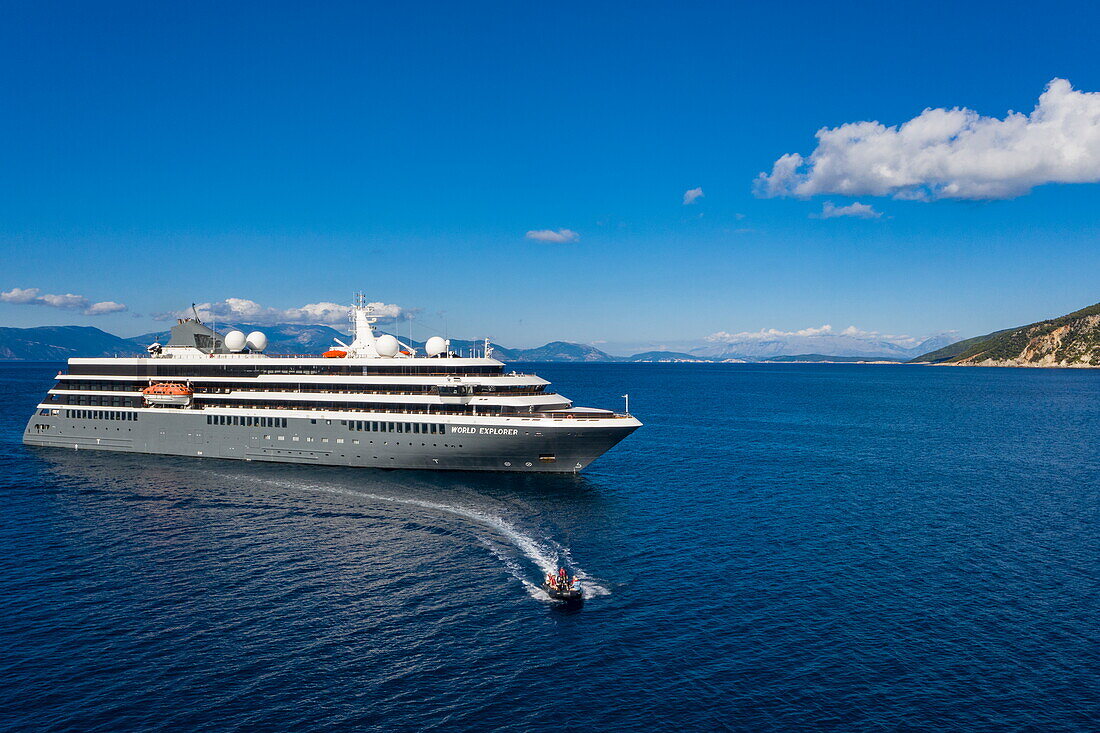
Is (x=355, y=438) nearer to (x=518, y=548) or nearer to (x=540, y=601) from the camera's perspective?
(x=518, y=548)

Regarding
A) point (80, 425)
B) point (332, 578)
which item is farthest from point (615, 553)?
point (80, 425)

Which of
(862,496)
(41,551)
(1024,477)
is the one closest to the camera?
(41,551)

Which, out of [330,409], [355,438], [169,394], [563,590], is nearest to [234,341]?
[169,394]

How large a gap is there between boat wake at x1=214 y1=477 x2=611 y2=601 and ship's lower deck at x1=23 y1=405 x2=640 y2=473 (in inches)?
331

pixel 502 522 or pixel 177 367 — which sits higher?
pixel 177 367

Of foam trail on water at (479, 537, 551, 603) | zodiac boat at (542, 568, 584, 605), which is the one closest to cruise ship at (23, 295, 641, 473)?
foam trail on water at (479, 537, 551, 603)

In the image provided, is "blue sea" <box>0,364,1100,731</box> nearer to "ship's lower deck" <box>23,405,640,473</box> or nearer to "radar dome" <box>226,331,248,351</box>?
"ship's lower deck" <box>23,405,640,473</box>

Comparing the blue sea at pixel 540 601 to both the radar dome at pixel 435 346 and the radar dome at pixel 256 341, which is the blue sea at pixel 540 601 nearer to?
the radar dome at pixel 435 346

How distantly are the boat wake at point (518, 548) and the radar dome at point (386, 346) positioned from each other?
1696 cm

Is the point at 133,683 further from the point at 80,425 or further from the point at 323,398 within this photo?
the point at 80,425

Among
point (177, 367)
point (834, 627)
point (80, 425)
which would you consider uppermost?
point (177, 367)

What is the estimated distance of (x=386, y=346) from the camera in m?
65.9

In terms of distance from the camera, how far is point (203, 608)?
1265 inches

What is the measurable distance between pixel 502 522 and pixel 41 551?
94.5 feet
